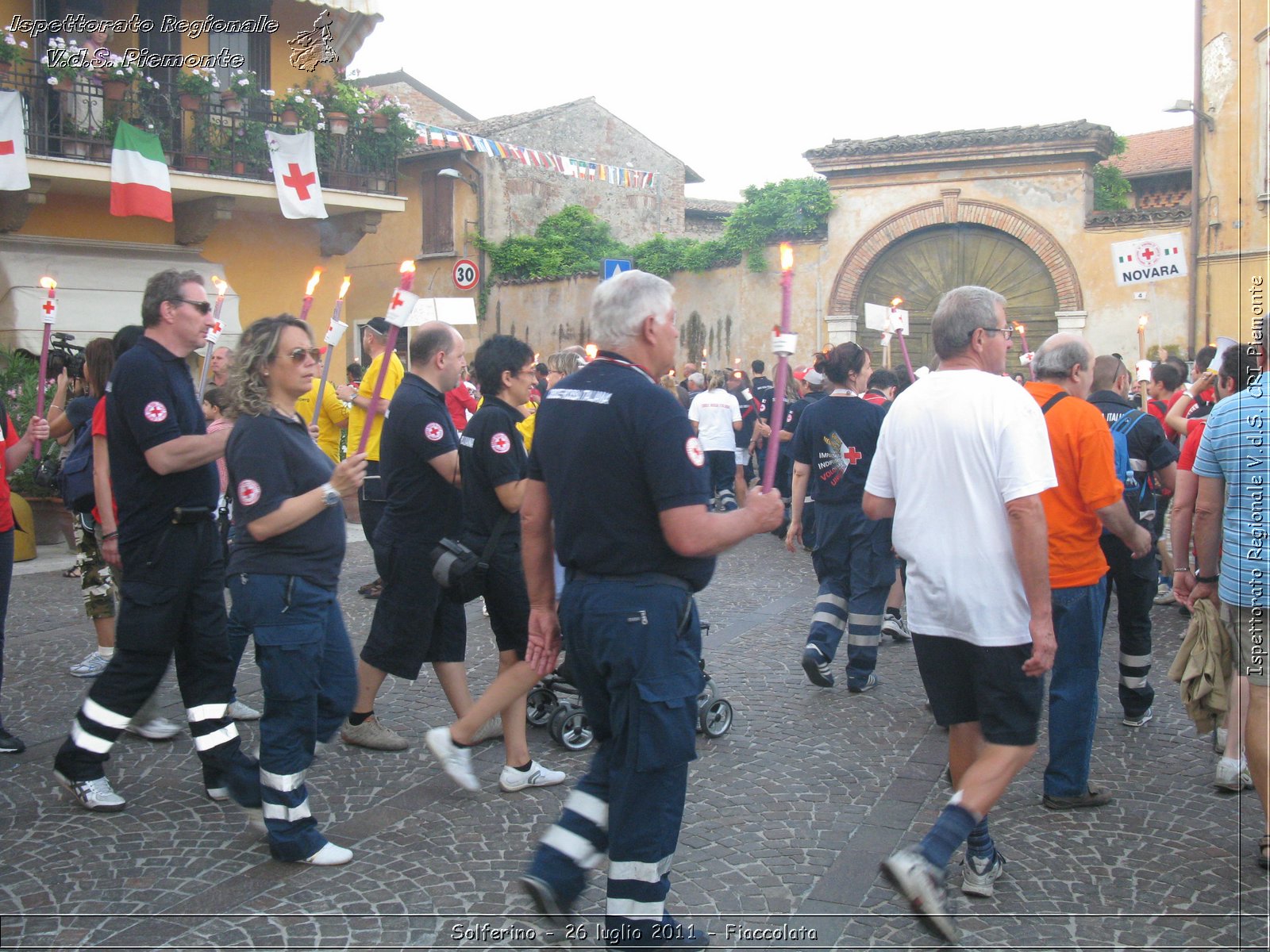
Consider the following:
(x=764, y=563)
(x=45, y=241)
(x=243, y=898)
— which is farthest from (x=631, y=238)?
(x=243, y=898)

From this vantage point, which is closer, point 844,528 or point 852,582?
point 852,582

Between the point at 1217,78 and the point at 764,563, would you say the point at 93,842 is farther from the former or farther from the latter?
the point at 1217,78

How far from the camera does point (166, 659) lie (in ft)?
14.8

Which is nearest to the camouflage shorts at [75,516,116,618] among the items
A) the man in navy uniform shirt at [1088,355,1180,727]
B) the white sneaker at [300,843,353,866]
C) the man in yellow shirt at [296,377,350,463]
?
the man in yellow shirt at [296,377,350,463]

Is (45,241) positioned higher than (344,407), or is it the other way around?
(45,241)

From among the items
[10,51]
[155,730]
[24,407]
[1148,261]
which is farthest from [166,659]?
[10,51]

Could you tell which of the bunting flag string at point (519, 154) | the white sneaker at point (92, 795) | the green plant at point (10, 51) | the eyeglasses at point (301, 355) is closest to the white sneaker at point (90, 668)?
the white sneaker at point (92, 795)

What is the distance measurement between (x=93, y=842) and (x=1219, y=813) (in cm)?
446

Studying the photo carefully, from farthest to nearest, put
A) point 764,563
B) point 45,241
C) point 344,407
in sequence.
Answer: point 45,241, point 764,563, point 344,407

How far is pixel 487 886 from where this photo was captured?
12.8 ft

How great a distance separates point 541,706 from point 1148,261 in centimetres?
840

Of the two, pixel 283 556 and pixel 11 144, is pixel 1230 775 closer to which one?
pixel 283 556

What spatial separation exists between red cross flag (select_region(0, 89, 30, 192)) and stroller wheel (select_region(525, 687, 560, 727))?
11.1 m

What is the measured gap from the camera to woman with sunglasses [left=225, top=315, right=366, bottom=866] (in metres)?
→ 3.94
